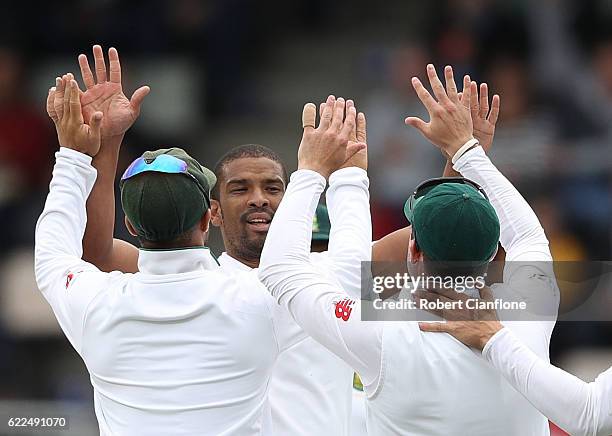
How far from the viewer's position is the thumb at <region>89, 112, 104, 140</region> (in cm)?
334

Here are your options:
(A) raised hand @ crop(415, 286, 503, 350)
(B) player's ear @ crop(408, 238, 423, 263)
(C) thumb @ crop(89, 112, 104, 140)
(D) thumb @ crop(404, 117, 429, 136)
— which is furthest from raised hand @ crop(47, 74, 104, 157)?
(A) raised hand @ crop(415, 286, 503, 350)

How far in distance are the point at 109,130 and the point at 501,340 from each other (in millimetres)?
1361

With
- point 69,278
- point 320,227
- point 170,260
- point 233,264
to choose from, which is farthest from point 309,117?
point 320,227

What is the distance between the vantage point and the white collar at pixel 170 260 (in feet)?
10.1

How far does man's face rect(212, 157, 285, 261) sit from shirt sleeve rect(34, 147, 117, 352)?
2.54ft

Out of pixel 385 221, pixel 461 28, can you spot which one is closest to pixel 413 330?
pixel 385 221

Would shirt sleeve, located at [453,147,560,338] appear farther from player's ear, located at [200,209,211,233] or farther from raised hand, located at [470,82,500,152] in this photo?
player's ear, located at [200,209,211,233]

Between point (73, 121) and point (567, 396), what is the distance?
1.54 metres

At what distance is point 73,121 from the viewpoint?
3.31 metres

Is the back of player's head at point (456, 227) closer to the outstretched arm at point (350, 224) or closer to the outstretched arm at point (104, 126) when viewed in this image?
the outstretched arm at point (350, 224)

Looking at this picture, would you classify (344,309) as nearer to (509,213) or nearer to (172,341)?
(172,341)

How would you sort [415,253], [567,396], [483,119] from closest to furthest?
1. [567,396]
2. [415,253]
3. [483,119]

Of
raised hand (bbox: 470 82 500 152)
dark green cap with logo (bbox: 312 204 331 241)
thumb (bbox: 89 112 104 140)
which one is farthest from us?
dark green cap with logo (bbox: 312 204 331 241)

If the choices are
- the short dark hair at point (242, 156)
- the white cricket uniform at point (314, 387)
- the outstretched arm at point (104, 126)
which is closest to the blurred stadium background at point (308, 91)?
the short dark hair at point (242, 156)
